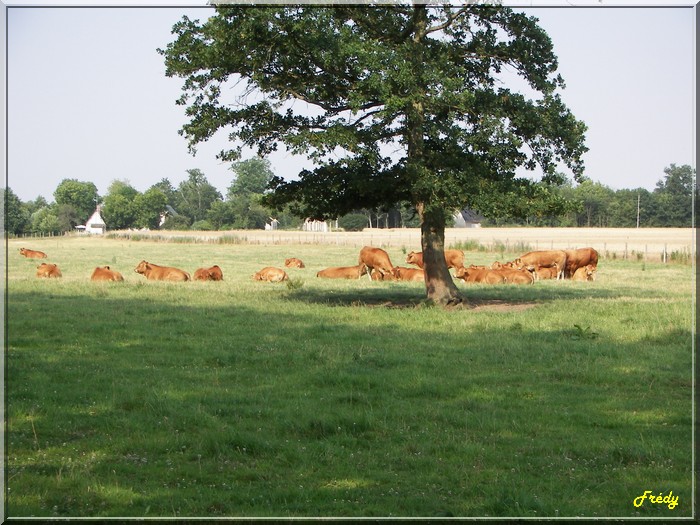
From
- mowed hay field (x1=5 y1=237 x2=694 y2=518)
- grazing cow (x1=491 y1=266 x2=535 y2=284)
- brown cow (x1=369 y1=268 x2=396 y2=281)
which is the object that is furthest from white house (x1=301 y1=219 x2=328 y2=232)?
mowed hay field (x1=5 y1=237 x2=694 y2=518)

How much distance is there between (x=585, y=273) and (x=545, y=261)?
1440mm

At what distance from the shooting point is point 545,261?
29000 mm

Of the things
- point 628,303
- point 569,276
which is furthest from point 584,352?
point 569,276

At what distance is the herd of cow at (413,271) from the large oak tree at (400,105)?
729 centimetres

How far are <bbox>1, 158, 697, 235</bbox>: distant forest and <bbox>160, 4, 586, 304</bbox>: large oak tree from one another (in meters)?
1.17

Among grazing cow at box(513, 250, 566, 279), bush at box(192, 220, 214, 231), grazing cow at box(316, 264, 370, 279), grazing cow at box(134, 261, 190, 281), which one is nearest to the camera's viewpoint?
A: grazing cow at box(134, 261, 190, 281)

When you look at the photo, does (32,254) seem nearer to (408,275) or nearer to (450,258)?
(408,275)

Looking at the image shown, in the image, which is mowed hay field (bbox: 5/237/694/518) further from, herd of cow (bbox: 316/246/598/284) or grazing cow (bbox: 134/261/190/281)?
herd of cow (bbox: 316/246/598/284)

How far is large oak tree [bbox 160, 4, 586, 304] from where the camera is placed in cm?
1773

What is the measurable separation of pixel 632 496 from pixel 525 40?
14223 mm

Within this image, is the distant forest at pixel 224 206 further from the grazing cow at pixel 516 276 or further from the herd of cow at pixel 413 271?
the grazing cow at pixel 516 276

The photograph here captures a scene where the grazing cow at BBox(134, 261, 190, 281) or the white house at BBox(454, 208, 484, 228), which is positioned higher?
the white house at BBox(454, 208, 484, 228)

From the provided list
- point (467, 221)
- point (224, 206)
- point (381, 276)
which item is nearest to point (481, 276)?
point (381, 276)
